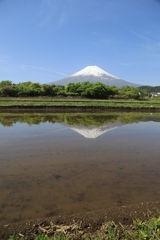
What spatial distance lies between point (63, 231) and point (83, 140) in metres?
6.13

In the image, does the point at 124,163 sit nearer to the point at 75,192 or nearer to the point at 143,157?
A: the point at 143,157

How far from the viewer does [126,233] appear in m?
2.54

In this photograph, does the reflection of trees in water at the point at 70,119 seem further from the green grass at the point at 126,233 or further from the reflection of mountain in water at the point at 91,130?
the green grass at the point at 126,233

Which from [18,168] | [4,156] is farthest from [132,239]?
[4,156]

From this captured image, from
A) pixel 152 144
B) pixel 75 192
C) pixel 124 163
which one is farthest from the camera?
pixel 152 144

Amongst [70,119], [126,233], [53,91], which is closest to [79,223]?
[126,233]

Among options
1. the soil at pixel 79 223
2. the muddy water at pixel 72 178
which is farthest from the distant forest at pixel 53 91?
the soil at pixel 79 223

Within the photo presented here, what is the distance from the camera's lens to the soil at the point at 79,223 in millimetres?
2629

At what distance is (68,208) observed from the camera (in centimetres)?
328

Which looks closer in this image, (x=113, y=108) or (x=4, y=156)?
(x=4, y=156)

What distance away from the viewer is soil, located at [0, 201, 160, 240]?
2.63m

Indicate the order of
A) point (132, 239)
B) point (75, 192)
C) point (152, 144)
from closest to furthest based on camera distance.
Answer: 1. point (132, 239)
2. point (75, 192)
3. point (152, 144)

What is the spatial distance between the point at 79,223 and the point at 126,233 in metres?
0.71

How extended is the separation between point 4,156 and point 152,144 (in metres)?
6.06
